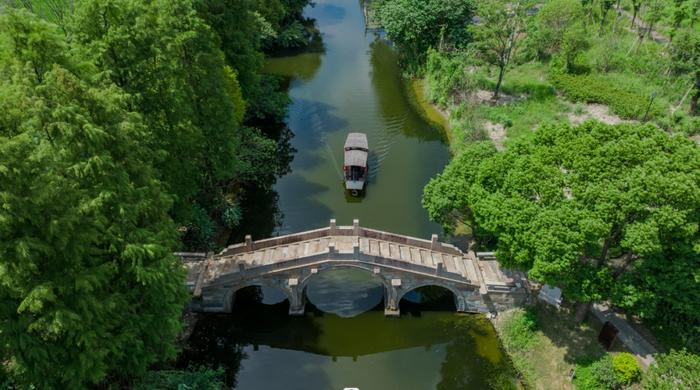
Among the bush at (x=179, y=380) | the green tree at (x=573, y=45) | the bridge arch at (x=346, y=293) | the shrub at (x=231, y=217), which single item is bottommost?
the bridge arch at (x=346, y=293)

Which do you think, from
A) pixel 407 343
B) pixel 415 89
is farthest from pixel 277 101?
pixel 407 343

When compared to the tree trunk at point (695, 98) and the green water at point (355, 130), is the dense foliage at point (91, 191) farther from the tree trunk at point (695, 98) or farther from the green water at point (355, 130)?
the tree trunk at point (695, 98)

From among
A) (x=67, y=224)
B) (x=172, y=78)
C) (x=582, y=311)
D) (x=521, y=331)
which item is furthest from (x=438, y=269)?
(x=67, y=224)

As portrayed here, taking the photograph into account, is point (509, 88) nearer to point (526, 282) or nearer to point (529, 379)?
point (526, 282)

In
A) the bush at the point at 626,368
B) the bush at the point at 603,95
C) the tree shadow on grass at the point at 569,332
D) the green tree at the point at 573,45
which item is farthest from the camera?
the green tree at the point at 573,45

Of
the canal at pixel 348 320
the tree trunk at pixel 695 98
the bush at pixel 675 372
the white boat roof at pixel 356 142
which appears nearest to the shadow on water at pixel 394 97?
the canal at pixel 348 320

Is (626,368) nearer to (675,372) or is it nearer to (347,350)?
(675,372)
